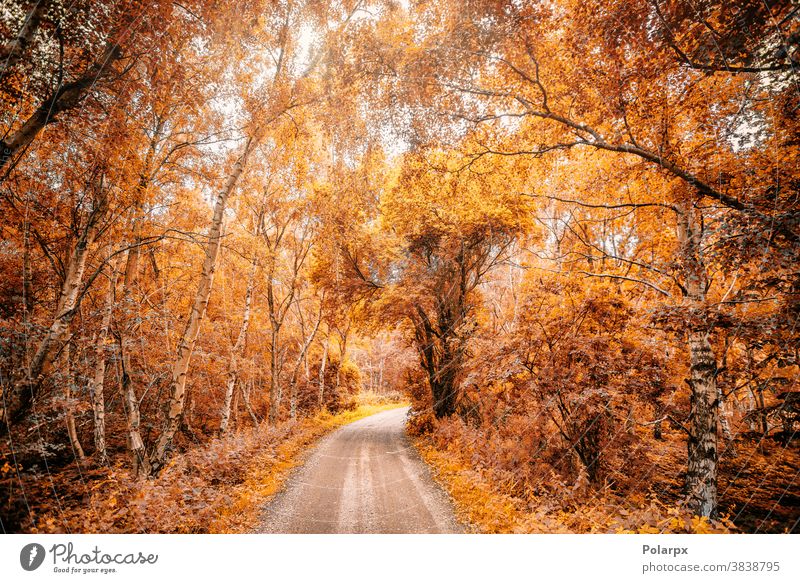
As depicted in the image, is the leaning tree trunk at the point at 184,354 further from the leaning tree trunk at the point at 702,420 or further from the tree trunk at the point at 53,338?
the leaning tree trunk at the point at 702,420

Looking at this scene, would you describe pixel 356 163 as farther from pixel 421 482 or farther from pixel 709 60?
pixel 421 482

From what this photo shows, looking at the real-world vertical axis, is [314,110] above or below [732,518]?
above

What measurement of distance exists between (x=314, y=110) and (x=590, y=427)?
7.64 meters

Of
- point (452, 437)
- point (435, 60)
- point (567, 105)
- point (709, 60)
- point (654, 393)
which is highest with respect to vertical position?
point (435, 60)

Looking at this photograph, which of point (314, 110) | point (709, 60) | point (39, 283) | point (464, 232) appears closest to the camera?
point (709, 60)

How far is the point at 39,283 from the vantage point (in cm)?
415

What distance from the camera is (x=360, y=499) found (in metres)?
4.48

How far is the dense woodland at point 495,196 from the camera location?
2.59 metres

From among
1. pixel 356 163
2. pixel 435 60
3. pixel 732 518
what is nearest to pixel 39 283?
pixel 356 163
